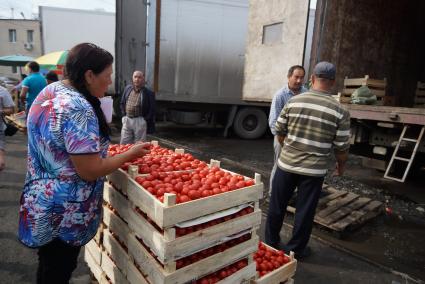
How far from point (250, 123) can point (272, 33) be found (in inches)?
199

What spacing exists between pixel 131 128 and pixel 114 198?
388cm

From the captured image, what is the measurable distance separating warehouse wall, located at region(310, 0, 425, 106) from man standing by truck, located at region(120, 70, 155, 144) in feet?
10.5

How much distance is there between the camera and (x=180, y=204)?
182 centimetres

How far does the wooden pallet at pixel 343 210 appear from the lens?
4305mm

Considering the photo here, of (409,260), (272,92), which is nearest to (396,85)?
(272,92)

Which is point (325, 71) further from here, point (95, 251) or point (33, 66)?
point (33, 66)

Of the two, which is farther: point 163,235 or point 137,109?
point 137,109

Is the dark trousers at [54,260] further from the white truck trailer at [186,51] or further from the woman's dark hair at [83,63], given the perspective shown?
the white truck trailer at [186,51]

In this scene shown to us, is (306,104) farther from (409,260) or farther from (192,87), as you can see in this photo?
(192,87)

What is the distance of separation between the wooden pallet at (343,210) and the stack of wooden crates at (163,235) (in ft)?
7.64

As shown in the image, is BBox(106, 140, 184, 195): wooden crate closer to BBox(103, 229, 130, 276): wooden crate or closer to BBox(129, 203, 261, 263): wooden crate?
BBox(129, 203, 261, 263): wooden crate

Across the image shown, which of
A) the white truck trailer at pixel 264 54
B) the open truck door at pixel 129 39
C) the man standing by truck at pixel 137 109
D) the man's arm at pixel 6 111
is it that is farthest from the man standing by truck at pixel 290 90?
the open truck door at pixel 129 39

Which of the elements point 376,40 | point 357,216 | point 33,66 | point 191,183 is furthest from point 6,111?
point 376,40

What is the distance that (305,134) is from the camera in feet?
10.8
